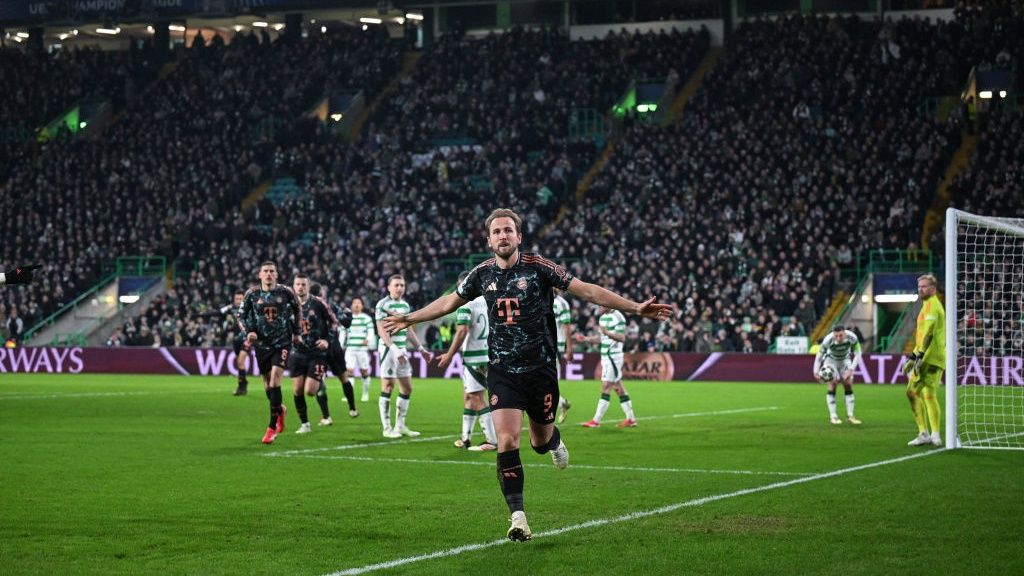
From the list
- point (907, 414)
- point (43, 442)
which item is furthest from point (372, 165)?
point (43, 442)

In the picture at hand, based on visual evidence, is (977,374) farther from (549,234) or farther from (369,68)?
(369,68)

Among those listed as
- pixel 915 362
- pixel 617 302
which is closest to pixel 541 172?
pixel 915 362

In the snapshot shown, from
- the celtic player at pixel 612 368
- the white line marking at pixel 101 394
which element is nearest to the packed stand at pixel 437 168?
the white line marking at pixel 101 394

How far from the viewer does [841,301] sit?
41.4m

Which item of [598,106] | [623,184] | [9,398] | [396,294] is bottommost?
[9,398]

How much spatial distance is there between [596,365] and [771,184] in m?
9.70

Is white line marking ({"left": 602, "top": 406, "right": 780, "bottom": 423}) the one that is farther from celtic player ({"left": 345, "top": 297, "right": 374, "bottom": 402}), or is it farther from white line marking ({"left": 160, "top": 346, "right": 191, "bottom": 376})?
white line marking ({"left": 160, "top": 346, "right": 191, "bottom": 376})

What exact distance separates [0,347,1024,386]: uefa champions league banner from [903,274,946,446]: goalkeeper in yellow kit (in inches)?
517

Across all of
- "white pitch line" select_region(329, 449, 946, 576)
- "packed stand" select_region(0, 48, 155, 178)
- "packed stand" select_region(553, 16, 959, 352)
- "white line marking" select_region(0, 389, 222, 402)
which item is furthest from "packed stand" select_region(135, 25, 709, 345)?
"white pitch line" select_region(329, 449, 946, 576)

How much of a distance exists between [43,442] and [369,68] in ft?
140

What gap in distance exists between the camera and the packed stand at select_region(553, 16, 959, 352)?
4178cm

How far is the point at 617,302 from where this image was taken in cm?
1009

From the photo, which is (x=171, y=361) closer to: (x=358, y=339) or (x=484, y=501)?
(x=358, y=339)

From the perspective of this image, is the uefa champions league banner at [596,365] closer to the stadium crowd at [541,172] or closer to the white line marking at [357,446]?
the stadium crowd at [541,172]
